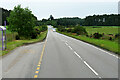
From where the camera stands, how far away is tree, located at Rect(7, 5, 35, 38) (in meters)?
38.8

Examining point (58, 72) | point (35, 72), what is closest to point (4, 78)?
point (35, 72)

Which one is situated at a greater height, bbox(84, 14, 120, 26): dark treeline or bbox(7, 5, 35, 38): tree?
bbox(84, 14, 120, 26): dark treeline

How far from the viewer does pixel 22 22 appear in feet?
127

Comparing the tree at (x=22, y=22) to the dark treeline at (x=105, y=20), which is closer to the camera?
the tree at (x=22, y=22)

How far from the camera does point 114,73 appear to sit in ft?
29.1

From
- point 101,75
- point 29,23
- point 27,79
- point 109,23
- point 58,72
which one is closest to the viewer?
point 27,79

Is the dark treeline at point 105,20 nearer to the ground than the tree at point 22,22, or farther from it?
farther from it

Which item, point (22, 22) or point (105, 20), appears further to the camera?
point (105, 20)

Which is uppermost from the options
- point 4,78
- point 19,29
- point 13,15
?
point 13,15

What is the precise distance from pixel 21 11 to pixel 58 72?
3322cm

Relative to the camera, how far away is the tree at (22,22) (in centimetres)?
3875

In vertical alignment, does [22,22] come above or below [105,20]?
below

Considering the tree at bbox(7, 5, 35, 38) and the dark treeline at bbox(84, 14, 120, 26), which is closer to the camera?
the tree at bbox(7, 5, 35, 38)

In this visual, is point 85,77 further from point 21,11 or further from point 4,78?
point 21,11
